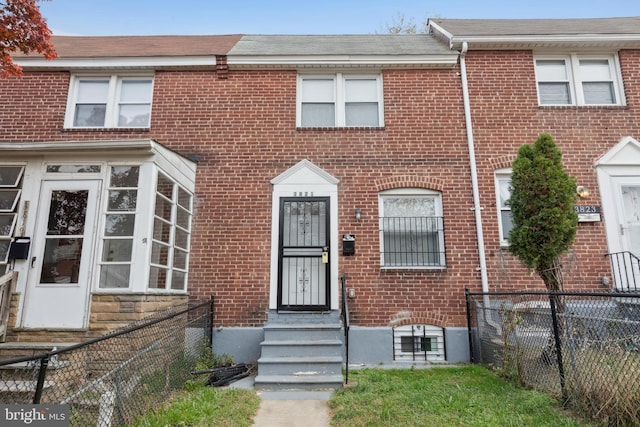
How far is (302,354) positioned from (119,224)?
3268mm

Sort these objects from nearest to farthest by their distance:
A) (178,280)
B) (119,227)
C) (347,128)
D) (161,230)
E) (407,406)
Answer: (407,406) < (119,227) < (161,230) < (178,280) < (347,128)

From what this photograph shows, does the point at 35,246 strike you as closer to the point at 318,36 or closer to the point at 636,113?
the point at 318,36

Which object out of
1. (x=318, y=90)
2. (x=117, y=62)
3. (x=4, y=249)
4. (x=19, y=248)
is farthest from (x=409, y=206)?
(x=4, y=249)

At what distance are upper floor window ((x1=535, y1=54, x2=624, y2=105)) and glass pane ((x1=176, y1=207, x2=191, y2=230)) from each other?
711 centimetres

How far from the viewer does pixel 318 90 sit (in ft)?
24.6

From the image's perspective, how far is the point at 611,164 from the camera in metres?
6.82

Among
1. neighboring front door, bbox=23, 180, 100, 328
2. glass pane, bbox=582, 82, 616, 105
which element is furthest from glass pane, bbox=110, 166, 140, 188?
glass pane, bbox=582, 82, 616, 105

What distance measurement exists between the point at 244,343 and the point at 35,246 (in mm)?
3379

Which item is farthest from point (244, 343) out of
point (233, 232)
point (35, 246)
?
point (35, 246)

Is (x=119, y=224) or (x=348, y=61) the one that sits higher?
(x=348, y=61)

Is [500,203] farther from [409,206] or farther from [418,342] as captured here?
[418,342]

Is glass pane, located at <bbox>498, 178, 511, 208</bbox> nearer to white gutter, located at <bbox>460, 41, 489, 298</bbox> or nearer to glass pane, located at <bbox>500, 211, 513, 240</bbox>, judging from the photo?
glass pane, located at <bbox>500, 211, 513, 240</bbox>

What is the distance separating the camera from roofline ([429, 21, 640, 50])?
7105mm

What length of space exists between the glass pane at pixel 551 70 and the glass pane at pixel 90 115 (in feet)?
28.6
